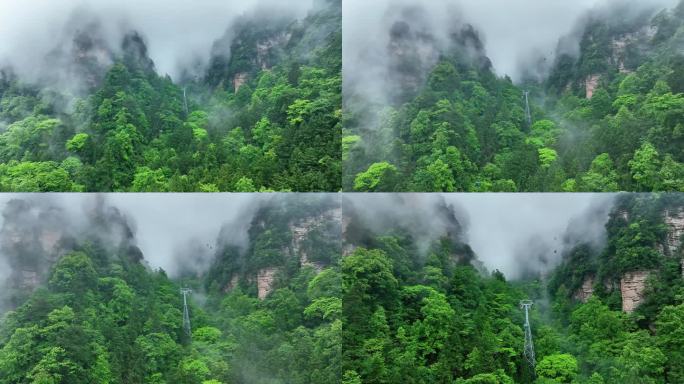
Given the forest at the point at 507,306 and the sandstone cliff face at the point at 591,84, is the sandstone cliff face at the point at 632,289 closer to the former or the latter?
the forest at the point at 507,306

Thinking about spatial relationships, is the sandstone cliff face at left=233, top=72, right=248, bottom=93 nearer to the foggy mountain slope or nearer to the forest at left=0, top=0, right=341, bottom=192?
the forest at left=0, top=0, right=341, bottom=192

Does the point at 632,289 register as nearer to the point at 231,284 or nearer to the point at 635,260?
the point at 635,260

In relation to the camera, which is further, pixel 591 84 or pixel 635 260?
pixel 591 84

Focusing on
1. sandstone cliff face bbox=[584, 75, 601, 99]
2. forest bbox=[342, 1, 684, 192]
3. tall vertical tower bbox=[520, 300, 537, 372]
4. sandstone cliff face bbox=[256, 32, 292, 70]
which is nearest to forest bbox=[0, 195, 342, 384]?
forest bbox=[342, 1, 684, 192]

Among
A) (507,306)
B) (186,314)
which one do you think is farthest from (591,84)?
(186,314)

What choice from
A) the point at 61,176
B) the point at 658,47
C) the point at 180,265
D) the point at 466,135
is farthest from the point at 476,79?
the point at 61,176

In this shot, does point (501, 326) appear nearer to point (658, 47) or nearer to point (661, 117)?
point (661, 117)

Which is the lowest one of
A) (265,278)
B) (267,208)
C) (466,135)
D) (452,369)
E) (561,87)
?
(452,369)
